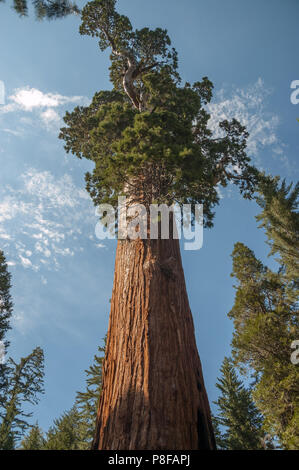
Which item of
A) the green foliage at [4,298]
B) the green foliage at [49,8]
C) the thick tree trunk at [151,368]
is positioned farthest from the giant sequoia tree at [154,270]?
the green foliage at [4,298]

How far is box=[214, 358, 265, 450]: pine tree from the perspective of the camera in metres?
13.8

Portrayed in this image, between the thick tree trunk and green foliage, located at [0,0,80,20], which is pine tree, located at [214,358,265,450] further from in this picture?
green foliage, located at [0,0,80,20]

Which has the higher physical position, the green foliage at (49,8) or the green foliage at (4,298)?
the green foliage at (49,8)

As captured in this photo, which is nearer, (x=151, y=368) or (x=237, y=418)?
(x=151, y=368)

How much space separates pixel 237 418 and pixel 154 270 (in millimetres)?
15960

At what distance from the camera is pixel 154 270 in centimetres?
443

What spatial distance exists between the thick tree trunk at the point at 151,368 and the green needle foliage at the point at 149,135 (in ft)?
5.76

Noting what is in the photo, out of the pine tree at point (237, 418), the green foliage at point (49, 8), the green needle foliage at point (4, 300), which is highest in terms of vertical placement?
the green foliage at point (49, 8)

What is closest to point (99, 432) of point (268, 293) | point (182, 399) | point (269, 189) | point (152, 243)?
point (182, 399)

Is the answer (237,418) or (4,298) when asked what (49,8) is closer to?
(4,298)

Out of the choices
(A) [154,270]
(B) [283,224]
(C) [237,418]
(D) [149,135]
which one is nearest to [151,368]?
(A) [154,270]

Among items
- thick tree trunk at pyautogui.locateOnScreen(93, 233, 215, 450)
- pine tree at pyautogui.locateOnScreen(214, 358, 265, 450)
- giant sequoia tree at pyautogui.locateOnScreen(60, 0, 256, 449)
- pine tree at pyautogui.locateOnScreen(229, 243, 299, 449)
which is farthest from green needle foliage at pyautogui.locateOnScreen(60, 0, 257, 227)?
pine tree at pyautogui.locateOnScreen(214, 358, 265, 450)

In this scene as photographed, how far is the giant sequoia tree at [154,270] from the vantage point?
2.96 meters

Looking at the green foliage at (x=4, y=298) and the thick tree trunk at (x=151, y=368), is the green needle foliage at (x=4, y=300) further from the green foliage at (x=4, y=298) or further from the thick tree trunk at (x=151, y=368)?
the thick tree trunk at (x=151, y=368)
